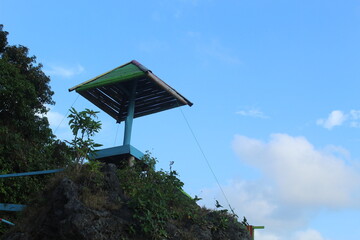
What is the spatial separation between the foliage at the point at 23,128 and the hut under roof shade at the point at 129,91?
2408 millimetres

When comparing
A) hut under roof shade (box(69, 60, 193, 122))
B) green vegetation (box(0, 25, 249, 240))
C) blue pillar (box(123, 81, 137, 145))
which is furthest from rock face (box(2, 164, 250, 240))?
hut under roof shade (box(69, 60, 193, 122))

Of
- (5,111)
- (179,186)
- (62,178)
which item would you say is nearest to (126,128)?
(179,186)

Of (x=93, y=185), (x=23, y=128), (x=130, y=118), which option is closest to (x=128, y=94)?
(x=130, y=118)

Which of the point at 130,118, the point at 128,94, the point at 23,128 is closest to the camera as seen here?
the point at 130,118

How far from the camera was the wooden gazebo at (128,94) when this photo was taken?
48.4ft

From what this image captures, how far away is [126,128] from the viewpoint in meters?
14.8

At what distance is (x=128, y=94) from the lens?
621 inches

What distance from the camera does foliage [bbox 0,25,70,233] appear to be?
609 inches

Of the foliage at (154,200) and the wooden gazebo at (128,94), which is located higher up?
the wooden gazebo at (128,94)

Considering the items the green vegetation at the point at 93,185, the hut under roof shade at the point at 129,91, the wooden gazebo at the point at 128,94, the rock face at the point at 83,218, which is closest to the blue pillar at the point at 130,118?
the wooden gazebo at the point at 128,94

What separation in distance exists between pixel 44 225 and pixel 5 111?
9.98 m

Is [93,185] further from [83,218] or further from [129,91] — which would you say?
[129,91]

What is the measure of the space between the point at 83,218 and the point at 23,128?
34.2 feet

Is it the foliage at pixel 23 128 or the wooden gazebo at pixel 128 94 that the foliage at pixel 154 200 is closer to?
the wooden gazebo at pixel 128 94
